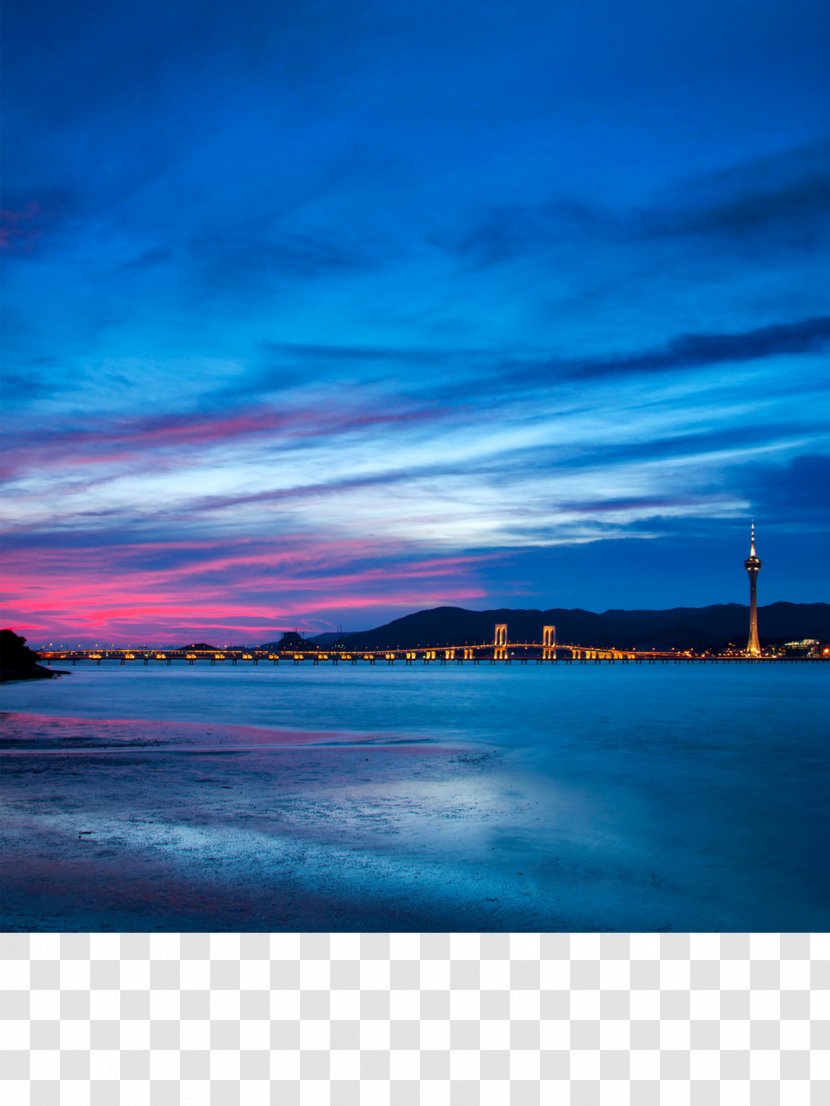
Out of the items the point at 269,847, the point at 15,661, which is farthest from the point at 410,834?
the point at 15,661

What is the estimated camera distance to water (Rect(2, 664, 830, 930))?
31.2 feet

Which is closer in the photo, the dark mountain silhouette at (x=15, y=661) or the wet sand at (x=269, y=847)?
the wet sand at (x=269, y=847)

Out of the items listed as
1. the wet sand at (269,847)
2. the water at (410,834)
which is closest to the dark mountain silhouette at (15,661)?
the water at (410,834)

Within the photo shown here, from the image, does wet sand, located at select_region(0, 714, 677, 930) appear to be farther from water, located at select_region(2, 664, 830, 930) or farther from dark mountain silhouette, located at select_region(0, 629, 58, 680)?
dark mountain silhouette, located at select_region(0, 629, 58, 680)

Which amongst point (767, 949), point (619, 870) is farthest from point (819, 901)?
point (767, 949)

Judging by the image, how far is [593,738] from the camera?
35.3m

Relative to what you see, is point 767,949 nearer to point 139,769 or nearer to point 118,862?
point 118,862

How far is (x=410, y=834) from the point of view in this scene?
13.7 meters

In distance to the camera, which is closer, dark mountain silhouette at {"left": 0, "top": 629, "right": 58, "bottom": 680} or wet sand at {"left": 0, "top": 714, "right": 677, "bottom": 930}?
wet sand at {"left": 0, "top": 714, "right": 677, "bottom": 930}

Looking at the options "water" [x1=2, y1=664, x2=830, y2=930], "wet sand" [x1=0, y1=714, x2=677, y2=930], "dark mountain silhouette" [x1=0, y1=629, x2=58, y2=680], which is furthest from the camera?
"dark mountain silhouette" [x1=0, y1=629, x2=58, y2=680]

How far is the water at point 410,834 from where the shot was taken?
9.52 metres

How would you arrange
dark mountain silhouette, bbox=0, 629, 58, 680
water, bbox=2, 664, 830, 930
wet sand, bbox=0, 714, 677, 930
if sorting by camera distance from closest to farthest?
wet sand, bbox=0, 714, 677, 930 → water, bbox=2, 664, 830, 930 → dark mountain silhouette, bbox=0, 629, 58, 680

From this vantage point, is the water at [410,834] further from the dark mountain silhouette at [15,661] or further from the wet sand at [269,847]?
the dark mountain silhouette at [15,661]

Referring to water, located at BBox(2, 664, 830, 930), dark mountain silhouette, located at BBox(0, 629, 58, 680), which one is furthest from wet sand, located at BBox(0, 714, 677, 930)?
dark mountain silhouette, located at BBox(0, 629, 58, 680)
